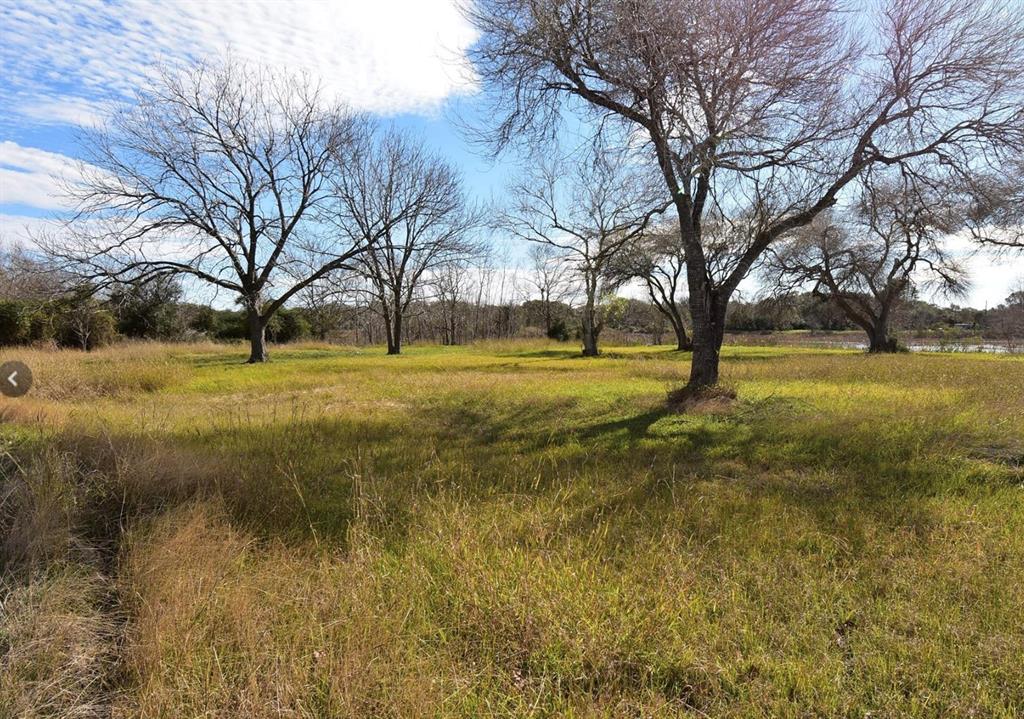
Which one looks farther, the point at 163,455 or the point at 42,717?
the point at 163,455

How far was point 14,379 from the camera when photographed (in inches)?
259

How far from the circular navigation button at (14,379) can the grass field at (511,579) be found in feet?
1.80

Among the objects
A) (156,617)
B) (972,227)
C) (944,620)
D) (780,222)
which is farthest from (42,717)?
(972,227)

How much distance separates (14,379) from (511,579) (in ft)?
24.3

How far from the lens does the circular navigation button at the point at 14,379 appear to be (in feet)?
20.7

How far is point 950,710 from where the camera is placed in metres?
2.21

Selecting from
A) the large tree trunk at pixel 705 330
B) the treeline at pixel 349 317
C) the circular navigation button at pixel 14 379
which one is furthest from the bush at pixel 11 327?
the large tree trunk at pixel 705 330

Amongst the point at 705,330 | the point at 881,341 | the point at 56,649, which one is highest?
the point at 705,330

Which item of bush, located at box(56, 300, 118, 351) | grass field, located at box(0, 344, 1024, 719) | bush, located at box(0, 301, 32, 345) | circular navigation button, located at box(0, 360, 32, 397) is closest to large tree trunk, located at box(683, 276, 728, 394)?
grass field, located at box(0, 344, 1024, 719)

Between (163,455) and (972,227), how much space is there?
53.7 ft

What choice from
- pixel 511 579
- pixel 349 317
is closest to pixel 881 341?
pixel 511 579

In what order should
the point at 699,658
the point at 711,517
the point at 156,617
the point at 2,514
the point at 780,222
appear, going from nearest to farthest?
the point at 699,658 < the point at 156,617 < the point at 2,514 < the point at 711,517 < the point at 780,222

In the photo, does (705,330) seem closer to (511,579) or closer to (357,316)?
(511,579)

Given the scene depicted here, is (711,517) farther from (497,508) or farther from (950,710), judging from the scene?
(950,710)
